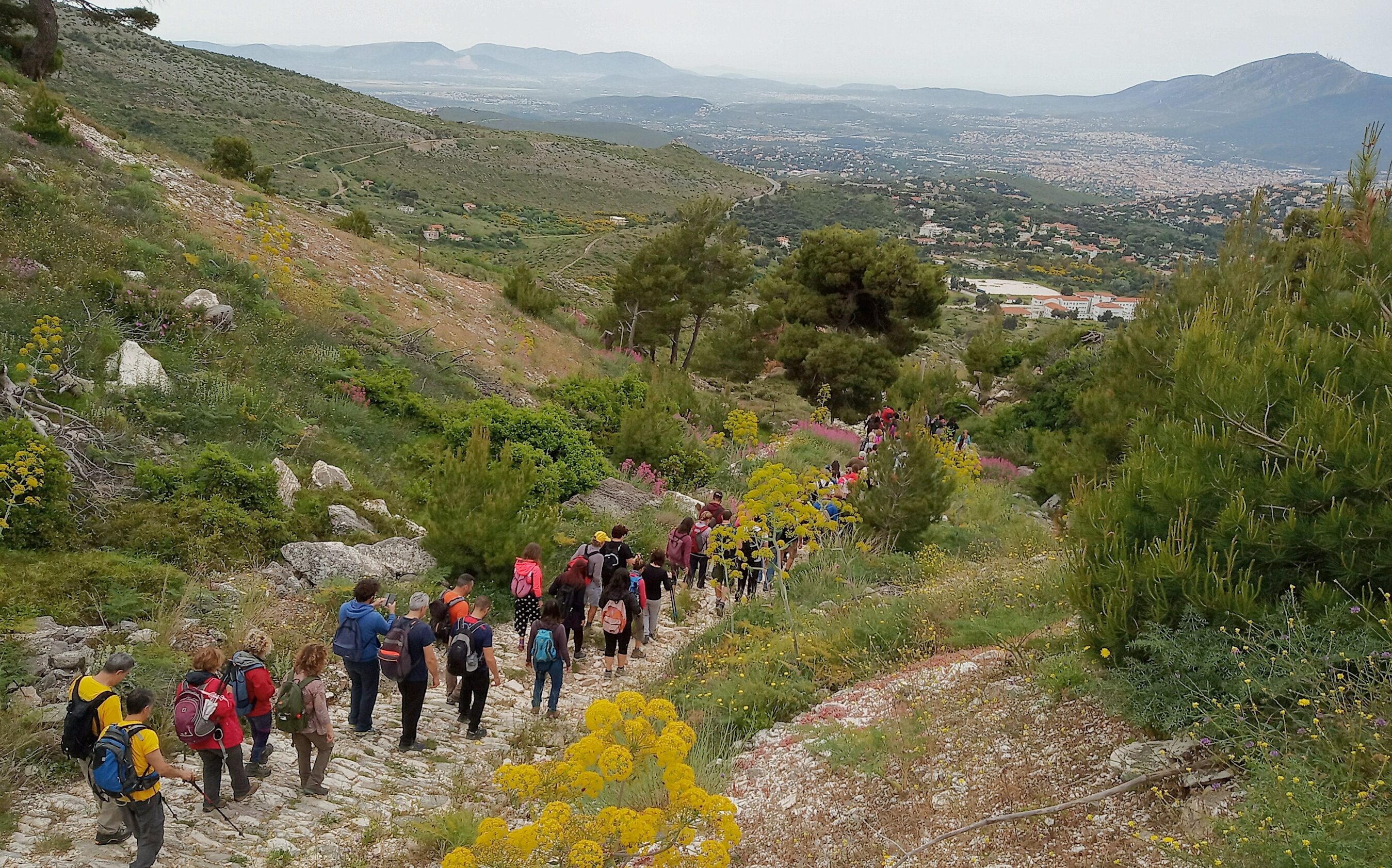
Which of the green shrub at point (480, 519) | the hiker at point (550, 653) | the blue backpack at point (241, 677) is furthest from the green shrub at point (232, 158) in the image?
the blue backpack at point (241, 677)

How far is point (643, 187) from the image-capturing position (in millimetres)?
90125

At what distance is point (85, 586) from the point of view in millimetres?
6625

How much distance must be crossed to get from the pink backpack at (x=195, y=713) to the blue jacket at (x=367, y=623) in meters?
1.18

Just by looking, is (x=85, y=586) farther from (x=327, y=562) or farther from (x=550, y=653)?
(x=550, y=653)

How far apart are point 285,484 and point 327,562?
1536 mm

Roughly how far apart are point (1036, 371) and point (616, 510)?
18539mm

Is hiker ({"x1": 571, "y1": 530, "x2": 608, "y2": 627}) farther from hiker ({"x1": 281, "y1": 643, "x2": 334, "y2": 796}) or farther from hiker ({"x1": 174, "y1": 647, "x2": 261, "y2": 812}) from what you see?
hiker ({"x1": 174, "y1": 647, "x2": 261, "y2": 812})

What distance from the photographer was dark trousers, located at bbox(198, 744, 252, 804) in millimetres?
4961

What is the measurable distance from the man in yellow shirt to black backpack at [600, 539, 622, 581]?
4.70 meters

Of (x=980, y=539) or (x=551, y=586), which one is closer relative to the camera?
(x=551, y=586)

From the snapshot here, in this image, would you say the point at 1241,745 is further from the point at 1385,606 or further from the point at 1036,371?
the point at 1036,371

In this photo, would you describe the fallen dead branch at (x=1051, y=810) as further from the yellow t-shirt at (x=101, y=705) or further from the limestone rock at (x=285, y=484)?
the limestone rock at (x=285, y=484)

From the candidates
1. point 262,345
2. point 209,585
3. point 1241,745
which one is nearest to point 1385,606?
point 1241,745

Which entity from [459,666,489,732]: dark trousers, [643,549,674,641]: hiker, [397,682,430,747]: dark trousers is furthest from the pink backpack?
[643,549,674,641]: hiker
